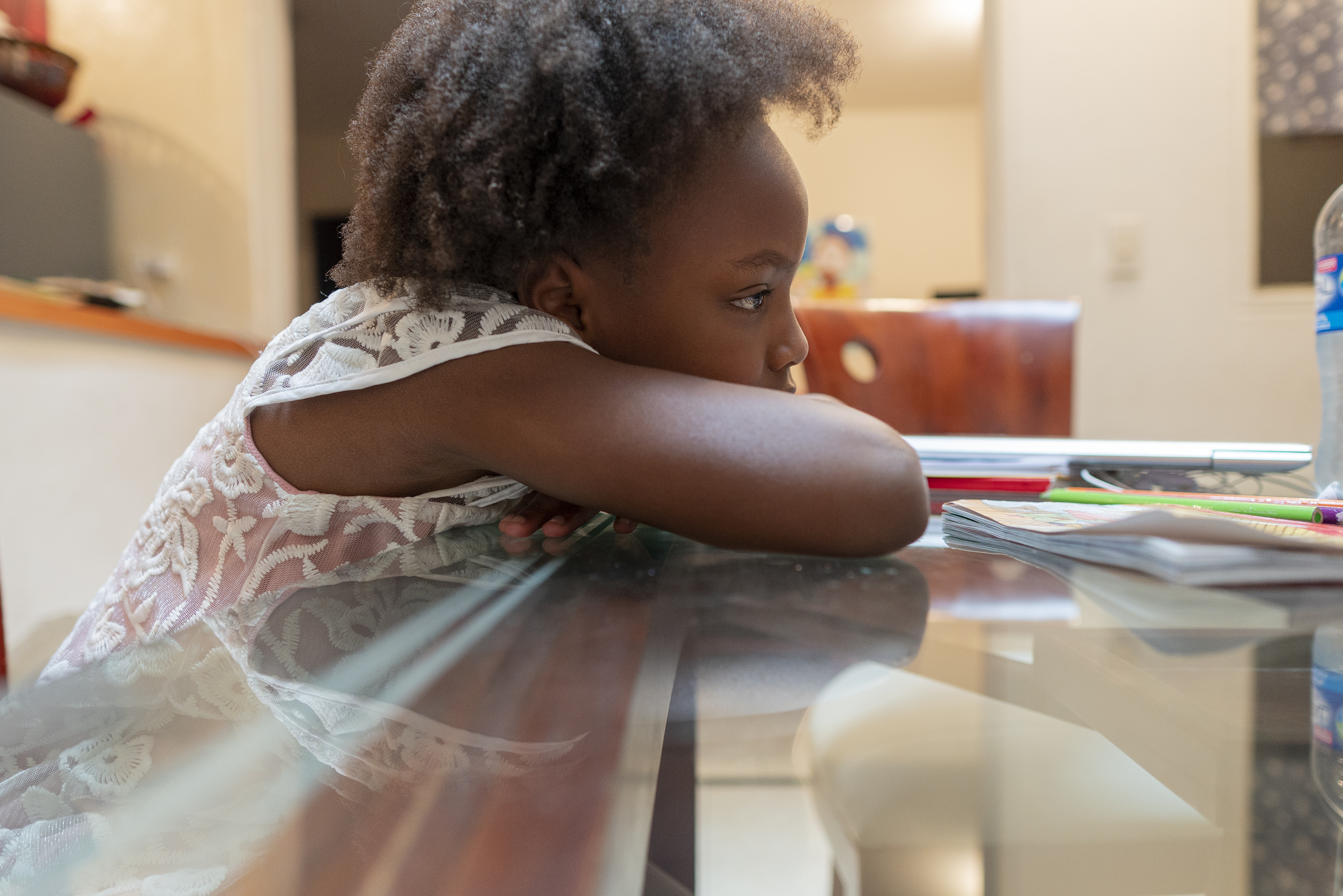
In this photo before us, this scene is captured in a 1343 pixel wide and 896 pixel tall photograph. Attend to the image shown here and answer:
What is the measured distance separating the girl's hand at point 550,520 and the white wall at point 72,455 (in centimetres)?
103

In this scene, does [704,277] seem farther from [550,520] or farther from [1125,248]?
[1125,248]

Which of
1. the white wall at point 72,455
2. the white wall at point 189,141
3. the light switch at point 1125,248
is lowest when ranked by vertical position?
the white wall at point 72,455

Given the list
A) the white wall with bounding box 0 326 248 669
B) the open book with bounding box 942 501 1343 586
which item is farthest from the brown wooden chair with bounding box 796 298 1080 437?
the white wall with bounding box 0 326 248 669

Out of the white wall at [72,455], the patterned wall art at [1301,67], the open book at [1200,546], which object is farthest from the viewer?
the patterned wall art at [1301,67]

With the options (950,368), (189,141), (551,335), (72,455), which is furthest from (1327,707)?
(189,141)

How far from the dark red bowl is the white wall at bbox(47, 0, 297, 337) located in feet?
1.18

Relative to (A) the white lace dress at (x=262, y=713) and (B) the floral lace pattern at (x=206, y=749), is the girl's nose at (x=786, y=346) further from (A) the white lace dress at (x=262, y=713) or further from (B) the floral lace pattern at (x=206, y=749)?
(B) the floral lace pattern at (x=206, y=749)

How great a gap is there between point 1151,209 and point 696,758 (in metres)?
2.40

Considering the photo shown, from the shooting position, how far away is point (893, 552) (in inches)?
17.2

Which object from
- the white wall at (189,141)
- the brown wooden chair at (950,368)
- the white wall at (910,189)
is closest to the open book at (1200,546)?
the brown wooden chair at (950,368)

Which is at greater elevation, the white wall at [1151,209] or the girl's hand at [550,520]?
the white wall at [1151,209]

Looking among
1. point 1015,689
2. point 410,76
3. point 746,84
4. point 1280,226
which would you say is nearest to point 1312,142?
point 1280,226

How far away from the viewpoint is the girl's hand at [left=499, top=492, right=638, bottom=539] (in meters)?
0.51

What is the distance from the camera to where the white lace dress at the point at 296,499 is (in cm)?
50
